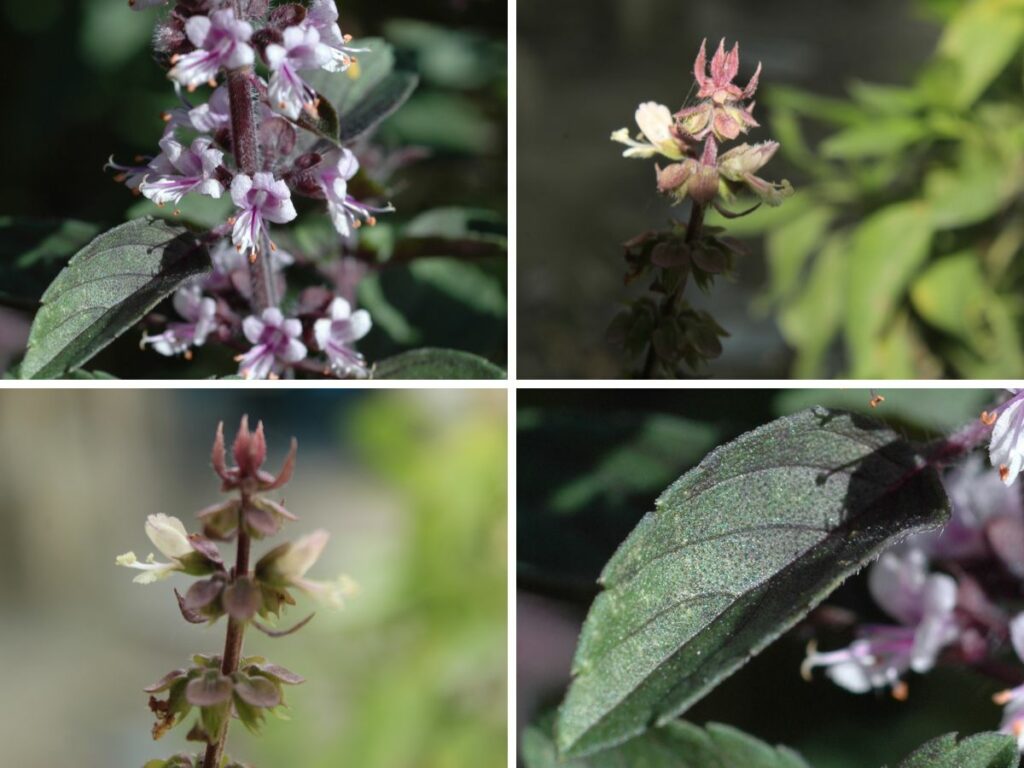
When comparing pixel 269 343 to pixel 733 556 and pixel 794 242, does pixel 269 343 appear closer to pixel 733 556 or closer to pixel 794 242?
pixel 733 556

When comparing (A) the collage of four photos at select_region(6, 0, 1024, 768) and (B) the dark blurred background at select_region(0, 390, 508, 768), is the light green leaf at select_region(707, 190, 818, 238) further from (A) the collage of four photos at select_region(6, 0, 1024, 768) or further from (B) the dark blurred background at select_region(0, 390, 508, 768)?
(B) the dark blurred background at select_region(0, 390, 508, 768)

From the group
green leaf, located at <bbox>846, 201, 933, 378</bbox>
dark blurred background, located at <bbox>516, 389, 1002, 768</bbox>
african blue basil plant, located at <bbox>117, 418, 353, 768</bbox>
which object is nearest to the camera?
african blue basil plant, located at <bbox>117, 418, 353, 768</bbox>

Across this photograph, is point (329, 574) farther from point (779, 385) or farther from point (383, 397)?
point (779, 385)

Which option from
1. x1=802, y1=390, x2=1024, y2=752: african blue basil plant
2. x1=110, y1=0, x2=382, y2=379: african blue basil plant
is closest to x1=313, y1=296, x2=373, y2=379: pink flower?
x1=110, y1=0, x2=382, y2=379: african blue basil plant

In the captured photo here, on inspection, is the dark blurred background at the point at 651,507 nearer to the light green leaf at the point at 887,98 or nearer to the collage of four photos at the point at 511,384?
the collage of four photos at the point at 511,384

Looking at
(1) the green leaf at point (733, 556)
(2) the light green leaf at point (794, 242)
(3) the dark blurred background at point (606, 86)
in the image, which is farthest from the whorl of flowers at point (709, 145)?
(3) the dark blurred background at point (606, 86)

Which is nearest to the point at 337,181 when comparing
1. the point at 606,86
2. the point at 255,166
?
the point at 255,166
